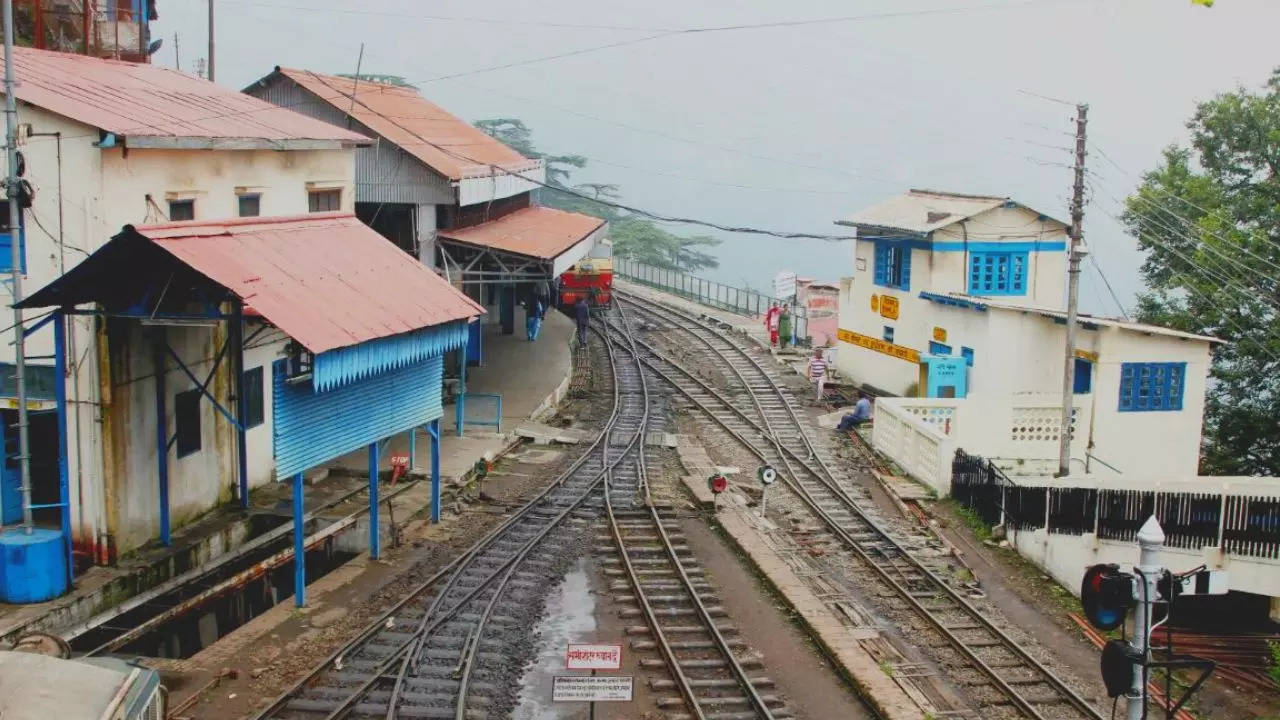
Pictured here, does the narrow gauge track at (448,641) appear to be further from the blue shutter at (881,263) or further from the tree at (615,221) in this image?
the tree at (615,221)

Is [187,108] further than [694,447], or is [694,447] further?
[694,447]

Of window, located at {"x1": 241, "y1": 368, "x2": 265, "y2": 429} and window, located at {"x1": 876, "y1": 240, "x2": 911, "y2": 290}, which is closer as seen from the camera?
window, located at {"x1": 241, "y1": 368, "x2": 265, "y2": 429}

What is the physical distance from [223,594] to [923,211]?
72.1ft

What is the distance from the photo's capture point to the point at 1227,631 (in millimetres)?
17406

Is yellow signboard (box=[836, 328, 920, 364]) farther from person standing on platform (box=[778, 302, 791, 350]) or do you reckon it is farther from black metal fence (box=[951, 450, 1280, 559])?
black metal fence (box=[951, 450, 1280, 559])

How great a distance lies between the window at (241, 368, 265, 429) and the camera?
68.4 feet

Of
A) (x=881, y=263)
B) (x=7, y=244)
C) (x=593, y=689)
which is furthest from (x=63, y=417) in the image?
(x=881, y=263)

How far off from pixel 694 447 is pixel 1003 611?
34.6 feet

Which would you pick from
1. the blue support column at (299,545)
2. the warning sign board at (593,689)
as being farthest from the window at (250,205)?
the warning sign board at (593,689)

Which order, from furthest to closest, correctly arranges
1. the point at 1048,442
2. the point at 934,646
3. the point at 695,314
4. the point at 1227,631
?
the point at 695,314 < the point at 1048,442 < the point at 1227,631 < the point at 934,646

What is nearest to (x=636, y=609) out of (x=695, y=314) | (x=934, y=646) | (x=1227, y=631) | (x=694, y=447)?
(x=934, y=646)

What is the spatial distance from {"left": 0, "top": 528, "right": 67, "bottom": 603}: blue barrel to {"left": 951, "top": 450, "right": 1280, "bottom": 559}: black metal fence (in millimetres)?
14621

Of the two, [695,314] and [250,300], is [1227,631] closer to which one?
[250,300]

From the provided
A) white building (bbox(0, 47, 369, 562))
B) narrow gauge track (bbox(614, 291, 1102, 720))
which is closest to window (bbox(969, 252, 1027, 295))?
narrow gauge track (bbox(614, 291, 1102, 720))
